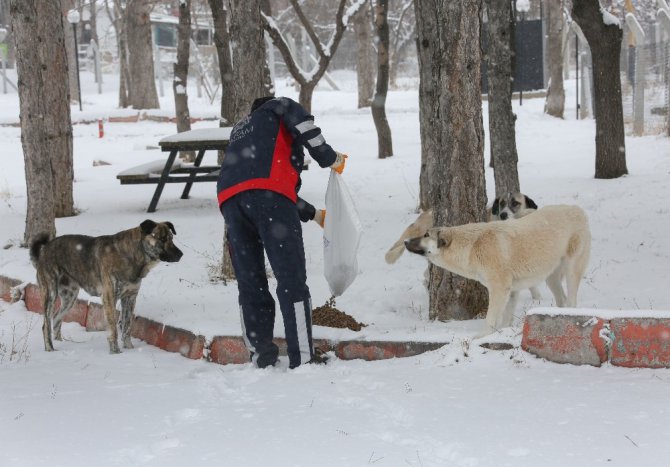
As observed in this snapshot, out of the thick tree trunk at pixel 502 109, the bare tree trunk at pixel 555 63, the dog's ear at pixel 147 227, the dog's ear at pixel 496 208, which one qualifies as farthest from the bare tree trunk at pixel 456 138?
the bare tree trunk at pixel 555 63

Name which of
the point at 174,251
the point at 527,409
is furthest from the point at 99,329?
the point at 527,409

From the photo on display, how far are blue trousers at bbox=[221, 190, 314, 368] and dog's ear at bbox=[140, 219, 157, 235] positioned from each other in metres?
1.16

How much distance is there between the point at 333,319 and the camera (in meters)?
5.96

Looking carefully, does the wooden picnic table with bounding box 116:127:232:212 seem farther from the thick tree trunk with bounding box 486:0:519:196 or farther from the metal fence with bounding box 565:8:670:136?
the metal fence with bounding box 565:8:670:136

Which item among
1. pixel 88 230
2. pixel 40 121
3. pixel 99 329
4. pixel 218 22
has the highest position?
pixel 218 22

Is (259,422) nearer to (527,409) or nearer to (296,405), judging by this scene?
(296,405)

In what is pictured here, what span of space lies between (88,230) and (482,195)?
5368 mm

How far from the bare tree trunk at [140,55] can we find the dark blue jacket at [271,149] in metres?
21.8

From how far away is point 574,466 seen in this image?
3.35 m

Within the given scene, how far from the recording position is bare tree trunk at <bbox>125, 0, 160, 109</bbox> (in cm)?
2653

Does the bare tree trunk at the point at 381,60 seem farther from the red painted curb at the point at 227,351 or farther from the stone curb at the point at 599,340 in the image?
the stone curb at the point at 599,340

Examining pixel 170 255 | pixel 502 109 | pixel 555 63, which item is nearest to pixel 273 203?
pixel 170 255

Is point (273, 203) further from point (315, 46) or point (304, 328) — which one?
point (315, 46)

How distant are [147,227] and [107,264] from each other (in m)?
0.45
